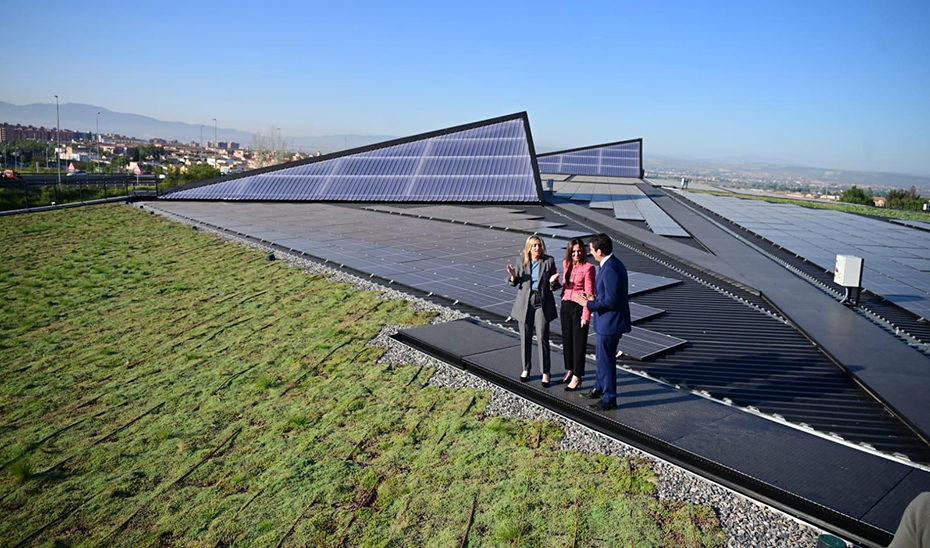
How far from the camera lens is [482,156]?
107 feet

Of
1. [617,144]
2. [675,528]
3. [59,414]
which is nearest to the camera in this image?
[675,528]

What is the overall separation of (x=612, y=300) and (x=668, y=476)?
1900 mm

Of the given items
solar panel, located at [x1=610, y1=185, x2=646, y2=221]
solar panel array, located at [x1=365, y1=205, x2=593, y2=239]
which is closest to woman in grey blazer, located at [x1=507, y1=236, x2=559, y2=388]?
solar panel array, located at [x1=365, y1=205, x2=593, y2=239]

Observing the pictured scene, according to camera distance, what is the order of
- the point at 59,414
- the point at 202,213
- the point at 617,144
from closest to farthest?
the point at 59,414, the point at 202,213, the point at 617,144

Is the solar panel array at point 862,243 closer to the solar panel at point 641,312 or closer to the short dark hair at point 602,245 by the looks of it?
the solar panel at point 641,312

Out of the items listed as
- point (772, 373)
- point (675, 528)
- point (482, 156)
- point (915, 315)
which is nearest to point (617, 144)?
point (482, 156)

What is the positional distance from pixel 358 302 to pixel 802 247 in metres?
16.1

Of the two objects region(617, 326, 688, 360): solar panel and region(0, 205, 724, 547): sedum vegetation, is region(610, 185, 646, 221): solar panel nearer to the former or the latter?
region(617, 326, 688, 360): solar panel

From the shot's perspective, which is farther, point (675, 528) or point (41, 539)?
point (41, 539)

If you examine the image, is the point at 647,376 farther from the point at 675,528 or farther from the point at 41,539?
the point at 41,539

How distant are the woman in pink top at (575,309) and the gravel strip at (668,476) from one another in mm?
742

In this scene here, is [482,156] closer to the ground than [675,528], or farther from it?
farther from it

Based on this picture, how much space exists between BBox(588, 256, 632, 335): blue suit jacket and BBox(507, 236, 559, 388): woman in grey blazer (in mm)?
783

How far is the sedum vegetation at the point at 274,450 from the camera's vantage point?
18.0ft
